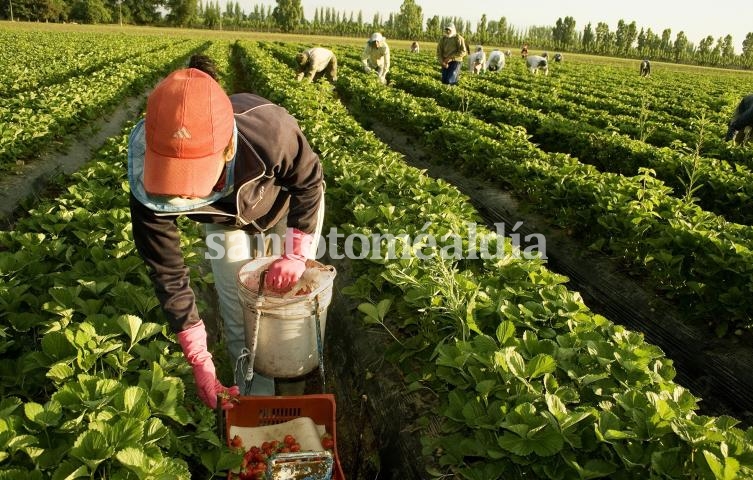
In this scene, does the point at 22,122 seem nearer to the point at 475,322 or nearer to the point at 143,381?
the point at 143,381

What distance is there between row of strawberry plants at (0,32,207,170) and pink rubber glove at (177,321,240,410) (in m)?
6.10

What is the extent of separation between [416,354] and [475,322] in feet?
1.55

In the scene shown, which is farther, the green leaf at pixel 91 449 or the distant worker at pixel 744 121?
the distant worker at pixel 744 121

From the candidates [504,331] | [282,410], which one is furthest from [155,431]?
[504,331]

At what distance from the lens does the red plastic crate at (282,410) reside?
2.49 m

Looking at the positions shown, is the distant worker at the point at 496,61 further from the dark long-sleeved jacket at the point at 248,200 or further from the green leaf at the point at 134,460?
the green leaf at the point at 134,460

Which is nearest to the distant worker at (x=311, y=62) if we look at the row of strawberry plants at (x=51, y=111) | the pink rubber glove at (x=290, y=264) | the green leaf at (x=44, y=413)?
the row of strawberry plants at (x=51, y=111)

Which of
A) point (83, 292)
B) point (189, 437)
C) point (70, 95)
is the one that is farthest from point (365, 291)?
point (70, 95)

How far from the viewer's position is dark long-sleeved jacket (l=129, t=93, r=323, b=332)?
2.21m

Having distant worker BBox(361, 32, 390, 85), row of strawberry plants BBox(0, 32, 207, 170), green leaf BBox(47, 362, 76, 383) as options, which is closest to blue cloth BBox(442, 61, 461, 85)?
distant worker BBox(361, 32, 390, 85)

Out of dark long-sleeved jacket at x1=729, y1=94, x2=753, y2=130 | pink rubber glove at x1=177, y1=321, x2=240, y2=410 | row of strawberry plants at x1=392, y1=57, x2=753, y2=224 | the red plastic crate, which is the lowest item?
the red plastic crate

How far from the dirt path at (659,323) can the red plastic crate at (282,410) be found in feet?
9.76

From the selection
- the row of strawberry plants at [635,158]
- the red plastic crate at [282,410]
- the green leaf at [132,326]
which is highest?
the row of strawberry plants at [635,158]

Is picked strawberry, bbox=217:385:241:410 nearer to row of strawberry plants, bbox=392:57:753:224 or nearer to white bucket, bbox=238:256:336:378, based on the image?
white bucket, bbox=238:256:336:378
